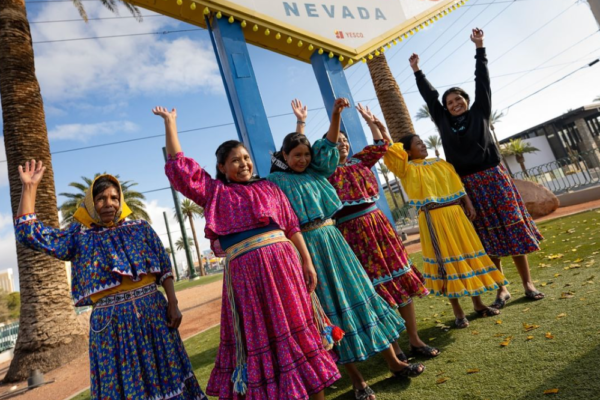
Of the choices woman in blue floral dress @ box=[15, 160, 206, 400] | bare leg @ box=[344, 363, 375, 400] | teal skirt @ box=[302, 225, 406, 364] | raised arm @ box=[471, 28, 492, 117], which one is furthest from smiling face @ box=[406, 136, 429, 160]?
woman in blue floral dress @ box=[15, 160, 206, 400]

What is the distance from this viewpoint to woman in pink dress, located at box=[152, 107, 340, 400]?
2047 mm

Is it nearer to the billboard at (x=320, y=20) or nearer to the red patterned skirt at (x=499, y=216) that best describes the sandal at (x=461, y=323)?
the red patterned skirt at (x=499, y=216)

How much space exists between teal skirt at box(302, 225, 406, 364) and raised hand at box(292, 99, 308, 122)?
3.34 ft

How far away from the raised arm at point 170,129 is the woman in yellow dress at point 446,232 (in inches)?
75.2

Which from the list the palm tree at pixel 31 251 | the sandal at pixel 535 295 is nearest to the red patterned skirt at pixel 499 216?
the sandal at pixel 535 295

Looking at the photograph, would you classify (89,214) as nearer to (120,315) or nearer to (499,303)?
(120,315)

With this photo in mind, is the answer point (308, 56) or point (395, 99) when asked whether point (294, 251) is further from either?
point (395, 99)

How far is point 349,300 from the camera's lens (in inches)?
99.9

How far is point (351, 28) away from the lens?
4.77 metres

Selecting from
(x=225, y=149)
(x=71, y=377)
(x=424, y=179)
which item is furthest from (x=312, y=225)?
(x=71, y=377)

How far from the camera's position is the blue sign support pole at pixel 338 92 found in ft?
14.8

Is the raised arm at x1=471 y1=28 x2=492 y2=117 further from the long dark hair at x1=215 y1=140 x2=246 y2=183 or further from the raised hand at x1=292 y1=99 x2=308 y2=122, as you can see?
the long dark hair at x1=215 y1=140 x2=246 y2=183

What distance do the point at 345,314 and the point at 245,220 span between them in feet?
3.14

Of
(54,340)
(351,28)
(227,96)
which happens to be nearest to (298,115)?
(227,96)
